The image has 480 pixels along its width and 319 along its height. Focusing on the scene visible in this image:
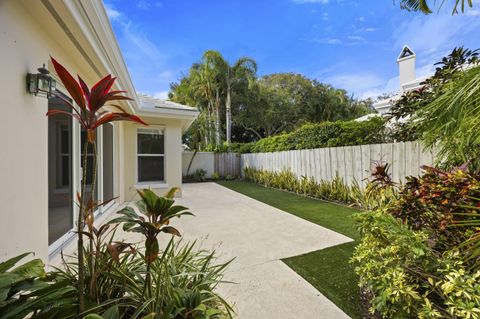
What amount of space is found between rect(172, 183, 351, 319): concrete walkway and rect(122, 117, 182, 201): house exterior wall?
59.3 inches

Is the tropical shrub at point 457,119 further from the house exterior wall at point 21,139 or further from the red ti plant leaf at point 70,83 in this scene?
the house exterior wall at point 21,139

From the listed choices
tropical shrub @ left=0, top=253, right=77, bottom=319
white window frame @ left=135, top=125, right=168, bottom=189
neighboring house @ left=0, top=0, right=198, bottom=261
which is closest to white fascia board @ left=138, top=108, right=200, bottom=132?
white window frame @ left=135, top=125, right=168, bottom=189

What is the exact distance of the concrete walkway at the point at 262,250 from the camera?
2256mm

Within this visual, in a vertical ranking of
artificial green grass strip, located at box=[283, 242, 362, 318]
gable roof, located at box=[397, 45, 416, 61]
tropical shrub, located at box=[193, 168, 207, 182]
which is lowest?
artificial green grass strip, located at box=[283, 242, 362, 318]

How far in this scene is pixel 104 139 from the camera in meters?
5.60

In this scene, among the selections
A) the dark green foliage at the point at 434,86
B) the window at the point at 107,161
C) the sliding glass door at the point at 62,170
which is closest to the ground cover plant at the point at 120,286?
the sliding glass door at the point at 62,170

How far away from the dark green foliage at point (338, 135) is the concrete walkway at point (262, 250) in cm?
323

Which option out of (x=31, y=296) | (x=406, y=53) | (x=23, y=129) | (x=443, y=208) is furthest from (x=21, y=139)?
(x=406, y=53)

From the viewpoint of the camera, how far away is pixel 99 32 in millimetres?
2723

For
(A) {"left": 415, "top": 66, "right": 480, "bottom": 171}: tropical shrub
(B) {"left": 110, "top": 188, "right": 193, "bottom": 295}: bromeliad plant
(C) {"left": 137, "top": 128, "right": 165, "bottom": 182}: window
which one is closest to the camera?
(B) {"left": 110, "top": 188, "right": 193, "bottom": 295}: bromeliad plant

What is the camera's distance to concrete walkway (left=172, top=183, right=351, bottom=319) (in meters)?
2.26

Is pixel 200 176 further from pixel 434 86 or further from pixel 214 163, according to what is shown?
pixel 434 86

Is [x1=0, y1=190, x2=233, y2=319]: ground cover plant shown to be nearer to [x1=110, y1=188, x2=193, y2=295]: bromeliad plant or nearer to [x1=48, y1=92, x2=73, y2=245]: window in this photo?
[x1=110, y1=188, x2=193, y2=295]: bromeliad plant

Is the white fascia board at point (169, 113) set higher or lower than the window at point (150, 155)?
higher
